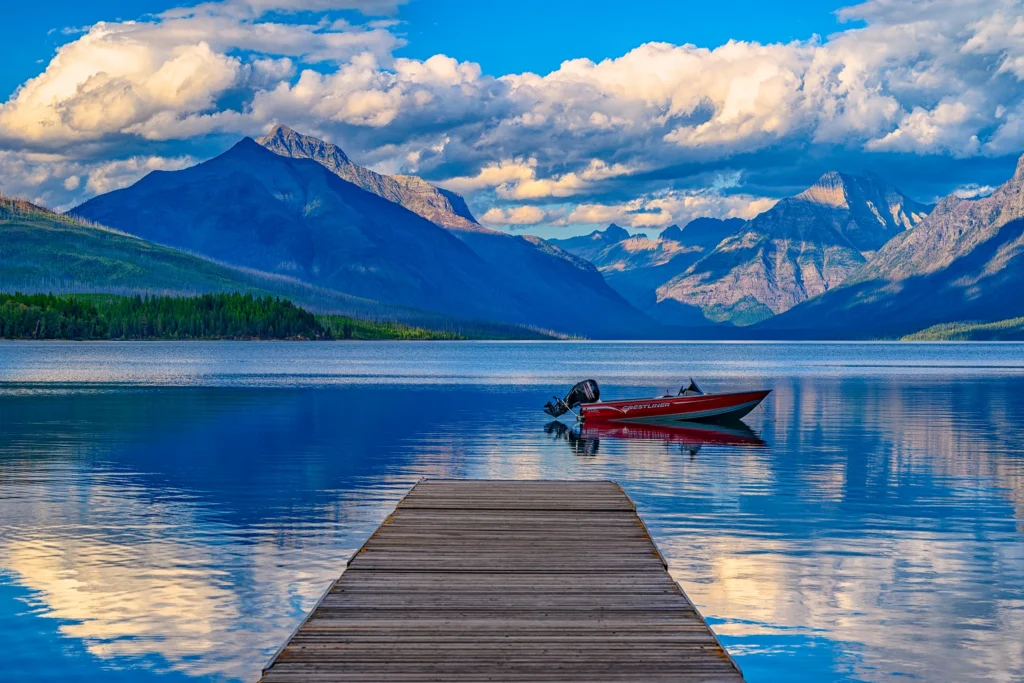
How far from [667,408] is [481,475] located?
35.7m

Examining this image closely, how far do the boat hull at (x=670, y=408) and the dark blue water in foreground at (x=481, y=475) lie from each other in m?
2.80

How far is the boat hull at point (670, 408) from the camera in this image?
84812 mm

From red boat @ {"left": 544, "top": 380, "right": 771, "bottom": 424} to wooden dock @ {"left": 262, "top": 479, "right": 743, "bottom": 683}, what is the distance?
51813mm

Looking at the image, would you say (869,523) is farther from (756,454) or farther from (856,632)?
(756,454)

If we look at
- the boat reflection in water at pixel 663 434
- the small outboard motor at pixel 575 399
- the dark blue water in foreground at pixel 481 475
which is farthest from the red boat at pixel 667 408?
the dark blue water in foreground at pixel 481 475

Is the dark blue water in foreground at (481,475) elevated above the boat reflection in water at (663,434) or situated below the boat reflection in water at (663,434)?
below

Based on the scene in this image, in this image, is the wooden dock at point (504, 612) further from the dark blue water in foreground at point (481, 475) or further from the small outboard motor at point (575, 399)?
the small outboard motor at point (575, 399)

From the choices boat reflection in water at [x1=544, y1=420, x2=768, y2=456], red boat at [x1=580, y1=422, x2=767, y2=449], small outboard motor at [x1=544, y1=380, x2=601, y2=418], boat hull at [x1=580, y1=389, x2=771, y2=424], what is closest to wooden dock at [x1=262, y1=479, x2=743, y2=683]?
boat reflection in water at [x1=544, y1=420, x2=768, y2=456]

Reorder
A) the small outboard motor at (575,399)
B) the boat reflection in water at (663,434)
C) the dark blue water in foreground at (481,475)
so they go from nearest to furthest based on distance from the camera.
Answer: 1. the dark blue water in foreground at (481,475)
2. the boat reflection in water at (663,434)
3. the small outboard motor at (575,399)

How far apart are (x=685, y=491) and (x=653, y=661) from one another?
29.2 m

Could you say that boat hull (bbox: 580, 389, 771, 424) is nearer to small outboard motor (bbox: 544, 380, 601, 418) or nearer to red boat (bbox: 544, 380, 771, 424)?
red boat (bbox: 544, 380, 771, 424)

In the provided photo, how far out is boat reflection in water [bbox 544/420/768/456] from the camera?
227 feet

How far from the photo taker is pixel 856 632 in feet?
82.1

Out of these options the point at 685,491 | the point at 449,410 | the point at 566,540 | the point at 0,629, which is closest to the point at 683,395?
the point at 449,410
